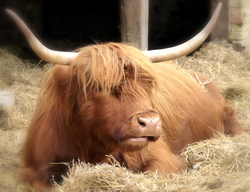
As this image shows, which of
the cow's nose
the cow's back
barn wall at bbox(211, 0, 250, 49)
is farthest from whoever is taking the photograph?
barn wall at bbox(211, 0, 250, 49)

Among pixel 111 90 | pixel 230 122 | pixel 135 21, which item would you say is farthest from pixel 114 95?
pixel 135 21

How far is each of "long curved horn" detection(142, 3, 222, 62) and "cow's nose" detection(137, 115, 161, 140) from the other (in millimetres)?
776

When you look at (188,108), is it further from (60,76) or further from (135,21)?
(135,21)

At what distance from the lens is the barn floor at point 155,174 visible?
3600mm

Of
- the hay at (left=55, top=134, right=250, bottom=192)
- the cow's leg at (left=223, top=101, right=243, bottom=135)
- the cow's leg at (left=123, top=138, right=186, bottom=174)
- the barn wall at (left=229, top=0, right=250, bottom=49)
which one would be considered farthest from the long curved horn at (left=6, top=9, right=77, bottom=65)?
the barn wall at (left=229, top=0, right=250, bottom=49)

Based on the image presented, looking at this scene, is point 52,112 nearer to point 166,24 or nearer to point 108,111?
point 108,111

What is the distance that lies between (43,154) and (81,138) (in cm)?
33

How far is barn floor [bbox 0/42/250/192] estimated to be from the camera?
3600 mm

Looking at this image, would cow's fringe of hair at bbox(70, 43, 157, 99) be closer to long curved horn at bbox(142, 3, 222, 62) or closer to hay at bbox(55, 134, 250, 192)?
long curved horn at bbox(142, 3, 222, 62)

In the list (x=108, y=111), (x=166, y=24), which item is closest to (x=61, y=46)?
(x=166, y=24)

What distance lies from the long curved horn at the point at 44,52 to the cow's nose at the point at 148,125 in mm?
767

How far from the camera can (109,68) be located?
3.80 metres

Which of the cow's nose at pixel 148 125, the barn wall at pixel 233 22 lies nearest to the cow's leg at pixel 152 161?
the cow's nose at pixel 148 125

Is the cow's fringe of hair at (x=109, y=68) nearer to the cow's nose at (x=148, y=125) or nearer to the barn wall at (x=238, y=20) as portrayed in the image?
the cow's nose at (x=148, y=125)
